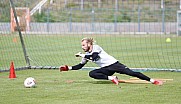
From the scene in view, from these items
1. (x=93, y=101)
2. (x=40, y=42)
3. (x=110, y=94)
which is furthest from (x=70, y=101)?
(x=40, y=42)

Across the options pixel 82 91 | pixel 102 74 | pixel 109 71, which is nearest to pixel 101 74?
pixel 102 74

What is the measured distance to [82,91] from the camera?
11.7m

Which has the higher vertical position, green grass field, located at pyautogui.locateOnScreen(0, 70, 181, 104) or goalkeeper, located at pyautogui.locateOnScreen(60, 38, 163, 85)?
goalkeeper, located at pyautogui.locateOnScreen(60, 38, 163, 85)

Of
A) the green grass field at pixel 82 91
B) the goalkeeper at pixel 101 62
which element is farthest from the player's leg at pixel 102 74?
the green grass field at pixel 82 91

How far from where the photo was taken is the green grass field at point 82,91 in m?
10.4

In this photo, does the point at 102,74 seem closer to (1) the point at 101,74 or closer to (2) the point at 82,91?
(1) the point at 101,74

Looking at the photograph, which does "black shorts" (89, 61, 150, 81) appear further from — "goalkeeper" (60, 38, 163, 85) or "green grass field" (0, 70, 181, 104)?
"green grass field" (0, 70, 181, 104)

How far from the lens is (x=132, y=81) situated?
44.1ft

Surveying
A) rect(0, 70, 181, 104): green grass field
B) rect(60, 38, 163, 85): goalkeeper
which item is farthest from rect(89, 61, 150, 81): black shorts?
rect(0, 70, 181, 104): green grass field

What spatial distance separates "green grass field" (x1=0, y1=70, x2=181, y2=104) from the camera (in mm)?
10375

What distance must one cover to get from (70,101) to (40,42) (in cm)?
2026

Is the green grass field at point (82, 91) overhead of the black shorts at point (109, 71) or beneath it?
beneath

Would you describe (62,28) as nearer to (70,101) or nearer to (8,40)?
(8,40)

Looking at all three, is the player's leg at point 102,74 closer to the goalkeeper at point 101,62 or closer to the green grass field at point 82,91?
the goalkeeper at point 101,62
